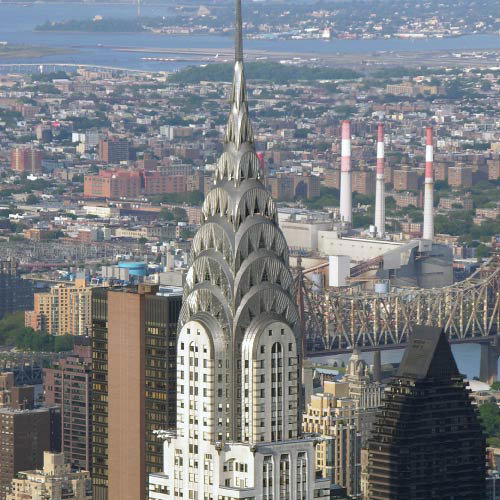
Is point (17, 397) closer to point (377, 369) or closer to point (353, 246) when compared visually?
point (377, 369)

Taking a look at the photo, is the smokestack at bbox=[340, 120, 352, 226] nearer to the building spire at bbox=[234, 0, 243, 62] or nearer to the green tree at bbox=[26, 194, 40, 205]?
the green tree at bbox=[26, 194, 40, 205]

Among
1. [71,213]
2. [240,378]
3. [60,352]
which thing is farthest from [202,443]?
[71,213]

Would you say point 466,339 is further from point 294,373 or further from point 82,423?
point 294,373

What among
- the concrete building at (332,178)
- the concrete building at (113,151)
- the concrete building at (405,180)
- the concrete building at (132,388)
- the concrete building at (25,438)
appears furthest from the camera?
the concrete building at (113,151)

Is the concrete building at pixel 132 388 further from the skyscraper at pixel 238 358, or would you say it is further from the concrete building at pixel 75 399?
the concrete building at pixel 75 399

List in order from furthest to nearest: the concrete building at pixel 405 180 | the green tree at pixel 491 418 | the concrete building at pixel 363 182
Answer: the concrete building at pixel 405 180 < the concrete building at pixel 363 182 < the green tree at pixel 491 418

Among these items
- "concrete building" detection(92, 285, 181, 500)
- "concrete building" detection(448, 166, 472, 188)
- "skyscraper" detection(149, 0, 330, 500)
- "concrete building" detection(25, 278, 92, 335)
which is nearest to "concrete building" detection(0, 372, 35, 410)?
"concrete building" detection(25, 278, 92, 335)

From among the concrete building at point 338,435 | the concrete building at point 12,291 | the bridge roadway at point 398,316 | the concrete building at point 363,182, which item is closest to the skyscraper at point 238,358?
the concrete building at point 338,435
